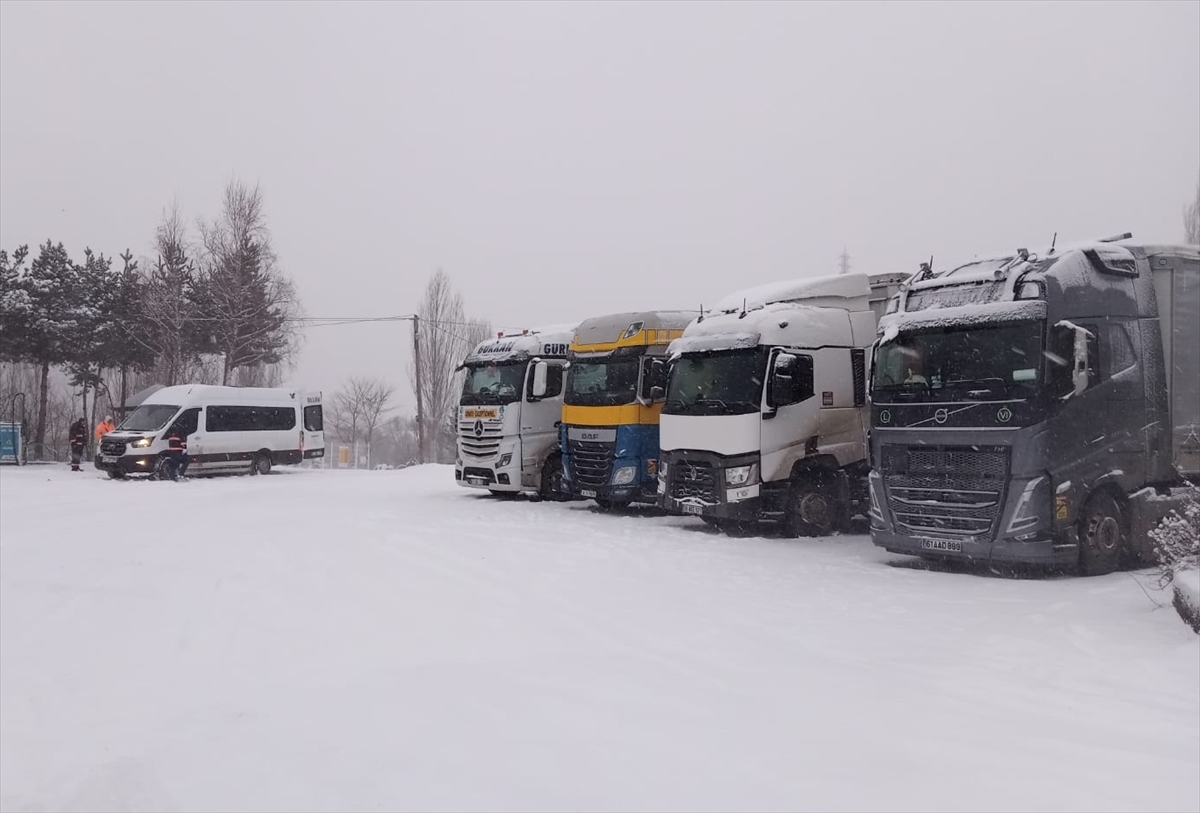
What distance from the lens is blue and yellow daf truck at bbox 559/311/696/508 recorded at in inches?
610

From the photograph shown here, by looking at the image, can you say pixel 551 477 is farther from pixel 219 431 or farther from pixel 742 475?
pixel 219 431

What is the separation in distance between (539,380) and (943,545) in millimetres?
9741

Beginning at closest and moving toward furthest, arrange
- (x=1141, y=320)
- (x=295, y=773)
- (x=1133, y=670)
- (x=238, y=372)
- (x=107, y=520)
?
(x=295, y=773) → (x=1133, y=670) → (x=1141, y=320) → (x=107, y=520) → (x=238, y=372)

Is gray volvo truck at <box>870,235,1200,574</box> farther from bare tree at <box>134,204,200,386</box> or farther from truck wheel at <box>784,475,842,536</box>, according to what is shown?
bare tree at <box>134,204,200,386</box>

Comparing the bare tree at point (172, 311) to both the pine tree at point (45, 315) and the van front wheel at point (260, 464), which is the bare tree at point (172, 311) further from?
the van front wheel at point (260, 464)

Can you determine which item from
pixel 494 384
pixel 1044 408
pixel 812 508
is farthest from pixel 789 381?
pixel 494 384

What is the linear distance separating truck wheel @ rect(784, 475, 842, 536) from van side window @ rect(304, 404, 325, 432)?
21921 mm

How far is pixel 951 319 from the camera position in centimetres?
1032

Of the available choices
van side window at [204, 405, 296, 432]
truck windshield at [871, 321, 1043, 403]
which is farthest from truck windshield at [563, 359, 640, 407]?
van side window at [204, 405, 296, 432]

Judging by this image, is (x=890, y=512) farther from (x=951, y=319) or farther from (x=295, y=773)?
(x=295, y=773)

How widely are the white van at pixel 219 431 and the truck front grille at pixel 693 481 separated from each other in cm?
1733

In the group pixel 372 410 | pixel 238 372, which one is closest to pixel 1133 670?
pixel 238 372

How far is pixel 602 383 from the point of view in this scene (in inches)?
634

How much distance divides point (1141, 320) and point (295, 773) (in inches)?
397
